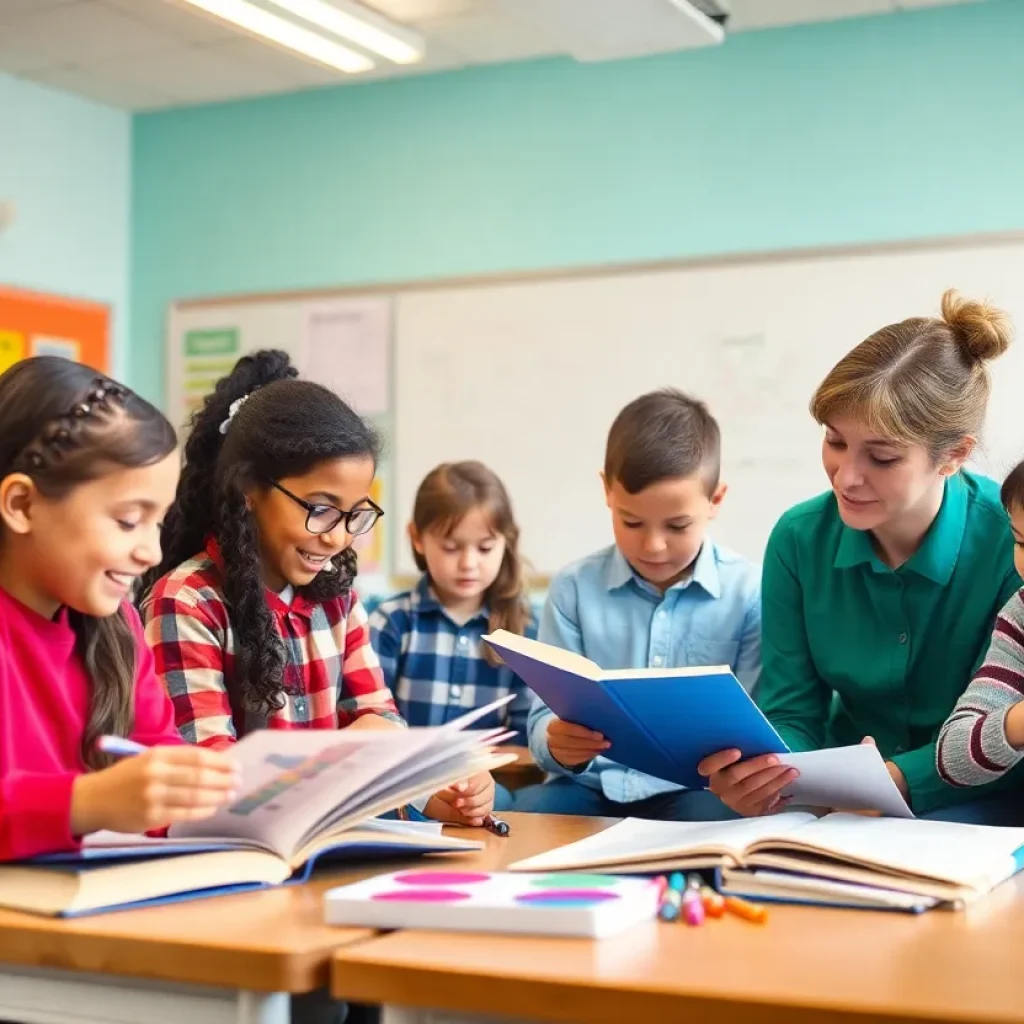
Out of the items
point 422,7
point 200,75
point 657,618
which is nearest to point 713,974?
point 657,618

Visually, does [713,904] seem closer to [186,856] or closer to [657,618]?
[186,856]

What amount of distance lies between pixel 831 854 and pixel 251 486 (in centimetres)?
93

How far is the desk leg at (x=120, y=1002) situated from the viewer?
1.02 metres

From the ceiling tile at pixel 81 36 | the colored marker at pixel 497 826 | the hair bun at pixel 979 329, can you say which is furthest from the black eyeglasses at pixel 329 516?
the ceiling tile at pixel 81 36

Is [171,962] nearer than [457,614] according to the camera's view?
Yes

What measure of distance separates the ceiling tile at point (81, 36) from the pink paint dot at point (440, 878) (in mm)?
3440

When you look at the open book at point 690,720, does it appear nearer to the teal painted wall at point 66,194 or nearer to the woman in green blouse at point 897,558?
the woman in green blouse at point 897,558

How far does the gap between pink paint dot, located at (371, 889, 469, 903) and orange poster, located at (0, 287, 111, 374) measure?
142 inches

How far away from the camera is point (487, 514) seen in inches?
117

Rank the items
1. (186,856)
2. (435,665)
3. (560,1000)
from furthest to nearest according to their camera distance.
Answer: (435,665)
(186,856)
(560,1000)

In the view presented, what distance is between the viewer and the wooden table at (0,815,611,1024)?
1011mm

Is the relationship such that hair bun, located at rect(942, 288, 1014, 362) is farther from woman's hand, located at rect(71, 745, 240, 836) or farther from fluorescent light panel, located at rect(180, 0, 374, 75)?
fluorescent light panel, located at rect(180, 0, 374, 75)

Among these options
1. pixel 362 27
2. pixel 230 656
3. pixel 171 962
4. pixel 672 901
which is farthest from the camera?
Answer: pixel 362 27

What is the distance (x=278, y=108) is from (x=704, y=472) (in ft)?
9.93
